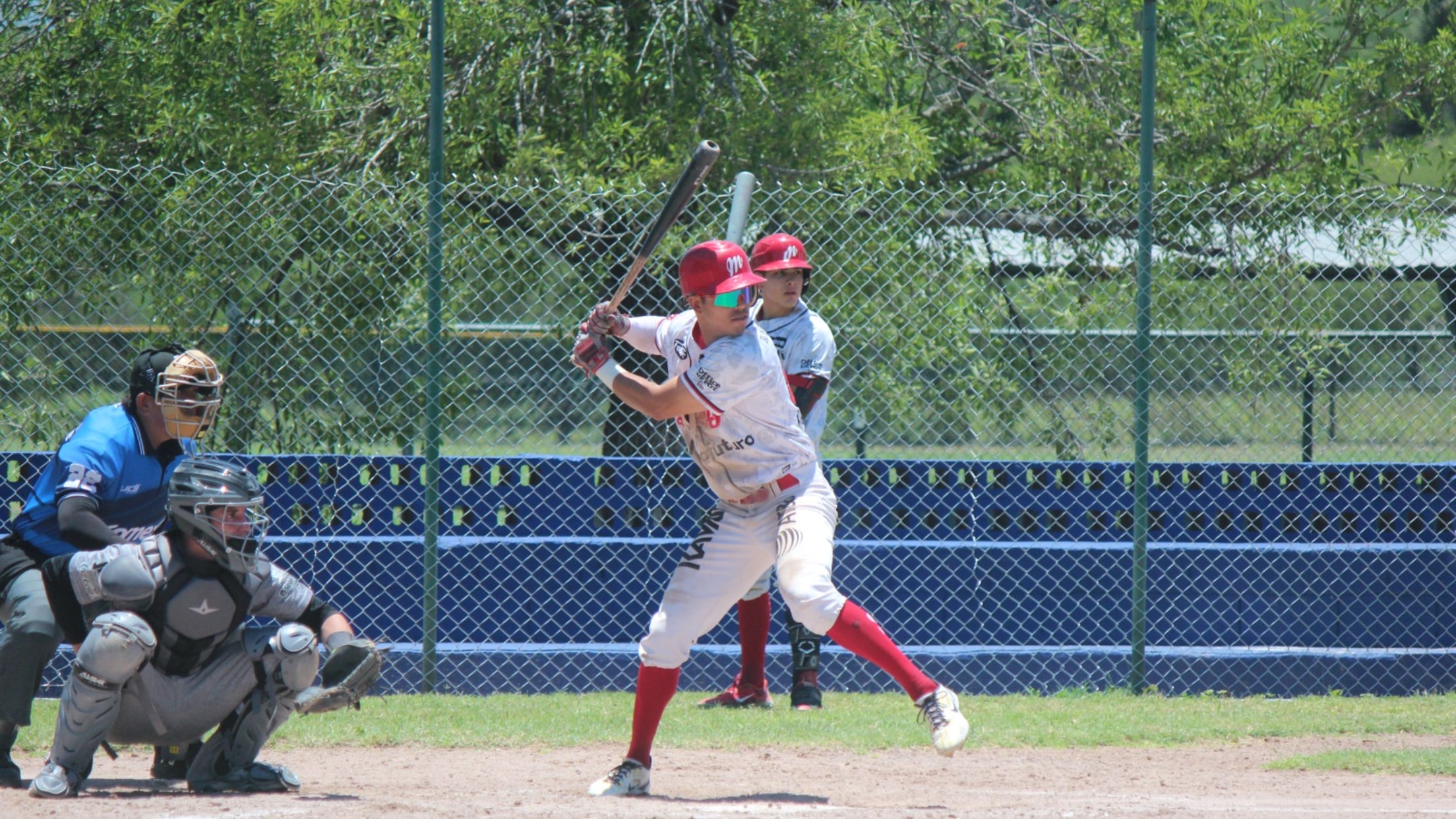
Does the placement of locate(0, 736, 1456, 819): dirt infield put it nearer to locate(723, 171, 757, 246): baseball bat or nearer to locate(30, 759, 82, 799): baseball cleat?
locate(30, 759, 82, 799): baseball cleat

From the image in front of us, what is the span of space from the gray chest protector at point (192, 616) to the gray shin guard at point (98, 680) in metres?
0.09

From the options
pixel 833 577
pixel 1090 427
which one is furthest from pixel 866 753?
pixel 1090 427

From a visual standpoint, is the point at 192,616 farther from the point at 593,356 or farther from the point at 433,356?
the point at 433,356

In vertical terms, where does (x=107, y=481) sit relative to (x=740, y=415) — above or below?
below

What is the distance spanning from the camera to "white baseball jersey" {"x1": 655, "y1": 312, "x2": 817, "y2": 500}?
4.11 metres

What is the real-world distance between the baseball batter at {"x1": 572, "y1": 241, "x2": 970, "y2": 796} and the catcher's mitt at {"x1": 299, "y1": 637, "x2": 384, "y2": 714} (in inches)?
30.1

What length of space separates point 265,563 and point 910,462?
11.0 ft

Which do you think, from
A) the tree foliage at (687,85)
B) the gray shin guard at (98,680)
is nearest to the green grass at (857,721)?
the gray shin guard at (98,680)

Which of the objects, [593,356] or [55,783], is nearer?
[55,783]

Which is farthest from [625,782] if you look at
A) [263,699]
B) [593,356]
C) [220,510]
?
[220,510]

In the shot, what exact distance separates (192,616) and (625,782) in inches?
53.1

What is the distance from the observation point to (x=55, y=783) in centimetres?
383

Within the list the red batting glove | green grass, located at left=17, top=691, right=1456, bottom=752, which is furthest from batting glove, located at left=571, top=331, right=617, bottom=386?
green grass, located at left=17, top=691, right=1456, bottom=752

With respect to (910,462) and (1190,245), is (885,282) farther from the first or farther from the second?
(1190,245)
